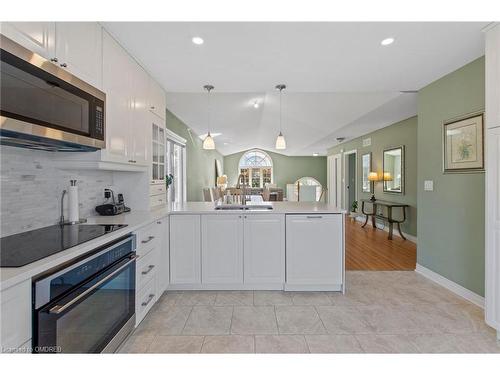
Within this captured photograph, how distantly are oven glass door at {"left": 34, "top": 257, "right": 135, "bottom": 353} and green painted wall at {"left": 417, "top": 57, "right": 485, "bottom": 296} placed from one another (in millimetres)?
3088

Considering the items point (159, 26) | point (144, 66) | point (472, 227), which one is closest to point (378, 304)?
point (472, 227)

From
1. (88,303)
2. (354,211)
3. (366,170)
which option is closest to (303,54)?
(88,303)

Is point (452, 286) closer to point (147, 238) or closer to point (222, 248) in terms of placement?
point (222, 248)

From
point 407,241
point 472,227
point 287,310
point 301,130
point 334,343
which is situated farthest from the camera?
point 301,130

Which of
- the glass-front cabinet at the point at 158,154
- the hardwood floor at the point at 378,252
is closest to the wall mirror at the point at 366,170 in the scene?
the hardwood floor at the point at 378,252

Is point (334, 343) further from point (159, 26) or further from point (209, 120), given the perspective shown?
point (209, 120)

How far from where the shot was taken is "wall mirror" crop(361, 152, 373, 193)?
659 centimetres

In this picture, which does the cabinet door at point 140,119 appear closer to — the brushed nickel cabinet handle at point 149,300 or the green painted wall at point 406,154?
the brushed nickel cabinet handle at point 149,300

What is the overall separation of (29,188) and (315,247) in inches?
94.1

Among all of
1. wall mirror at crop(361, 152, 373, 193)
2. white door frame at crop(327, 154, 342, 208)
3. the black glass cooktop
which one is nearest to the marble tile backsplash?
the black glass cooktop

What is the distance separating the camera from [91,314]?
4.69ft

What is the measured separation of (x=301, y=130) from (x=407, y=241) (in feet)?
12.3

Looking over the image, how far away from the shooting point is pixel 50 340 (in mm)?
1133
